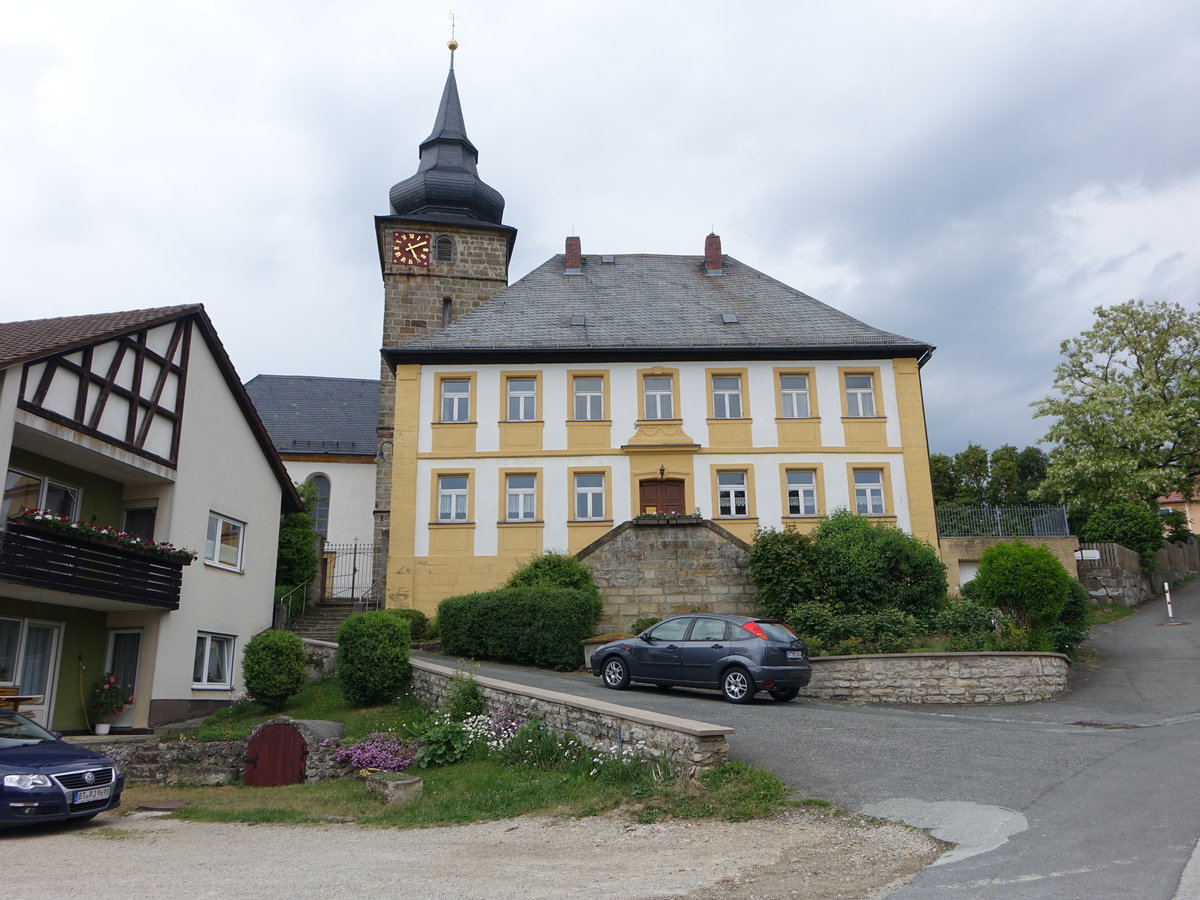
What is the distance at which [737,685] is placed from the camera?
51.2 feet

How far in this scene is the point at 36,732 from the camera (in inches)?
470

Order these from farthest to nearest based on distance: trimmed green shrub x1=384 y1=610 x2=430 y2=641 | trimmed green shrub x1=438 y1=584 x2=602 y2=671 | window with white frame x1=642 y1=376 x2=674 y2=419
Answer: window with white frame x1=642 y1=376 x2=674 y2=419, trimmed green shrub x1=384 y1=610 x2=430 y2=641, trimmed green shrub x1=438 y1=584 x2=602 y2=671

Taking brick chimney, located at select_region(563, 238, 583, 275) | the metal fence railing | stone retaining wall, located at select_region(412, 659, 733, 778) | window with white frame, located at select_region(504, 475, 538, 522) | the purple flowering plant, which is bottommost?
the purple flowering plant

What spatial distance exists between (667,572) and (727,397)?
692 cm

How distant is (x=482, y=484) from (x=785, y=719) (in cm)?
1577

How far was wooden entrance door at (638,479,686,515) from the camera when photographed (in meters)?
27.7

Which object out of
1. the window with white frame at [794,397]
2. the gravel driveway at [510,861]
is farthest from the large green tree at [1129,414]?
the gravel driveway at [510,861]

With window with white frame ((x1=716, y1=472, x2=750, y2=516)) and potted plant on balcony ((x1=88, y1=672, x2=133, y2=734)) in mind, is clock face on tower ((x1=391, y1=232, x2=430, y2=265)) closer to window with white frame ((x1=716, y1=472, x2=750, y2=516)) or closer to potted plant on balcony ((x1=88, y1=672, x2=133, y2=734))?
window with white frame ((x1=716, y1=472, x2=750, y2=516))

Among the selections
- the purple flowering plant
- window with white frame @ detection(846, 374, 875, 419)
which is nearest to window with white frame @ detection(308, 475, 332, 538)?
window with white frame @ detection(846, 374, 875, 419)

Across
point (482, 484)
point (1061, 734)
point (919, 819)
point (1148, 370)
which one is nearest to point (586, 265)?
point (482, 484)

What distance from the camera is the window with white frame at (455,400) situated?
28406 millimetres

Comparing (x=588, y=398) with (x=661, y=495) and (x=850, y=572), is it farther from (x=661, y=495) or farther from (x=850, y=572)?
(x=850, y=572)

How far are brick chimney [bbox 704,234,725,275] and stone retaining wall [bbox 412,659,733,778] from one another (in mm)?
22738

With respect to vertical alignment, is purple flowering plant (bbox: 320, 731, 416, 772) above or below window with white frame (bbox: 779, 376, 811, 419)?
below
